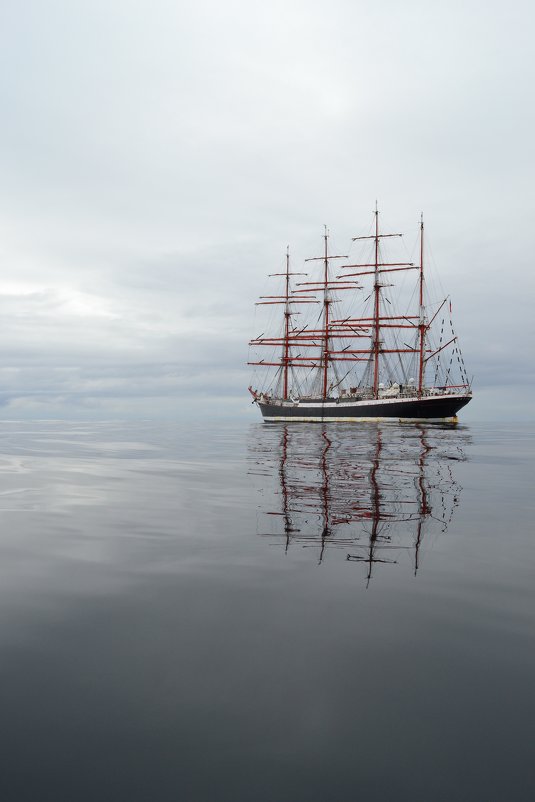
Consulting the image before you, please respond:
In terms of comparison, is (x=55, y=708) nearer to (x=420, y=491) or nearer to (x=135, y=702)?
(x=135, y=702)

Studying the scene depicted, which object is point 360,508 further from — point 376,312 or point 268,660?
point 376,312

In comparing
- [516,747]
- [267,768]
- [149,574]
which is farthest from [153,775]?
[149,574]

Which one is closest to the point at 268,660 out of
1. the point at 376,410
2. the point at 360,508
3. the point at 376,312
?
the point at 360,508

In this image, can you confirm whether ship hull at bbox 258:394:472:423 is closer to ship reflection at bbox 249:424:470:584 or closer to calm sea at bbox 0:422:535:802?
ship reflection at bbox 249:424:470:584

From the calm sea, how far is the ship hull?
8584cm

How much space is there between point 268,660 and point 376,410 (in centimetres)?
9704

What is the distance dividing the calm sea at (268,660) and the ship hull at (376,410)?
85.8 meters

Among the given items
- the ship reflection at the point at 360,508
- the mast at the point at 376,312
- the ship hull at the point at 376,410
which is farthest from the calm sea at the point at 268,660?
the mast at the point at 376,312

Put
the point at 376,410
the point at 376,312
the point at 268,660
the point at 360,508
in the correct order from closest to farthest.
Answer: the point at 268,660 < the point at 360,508 < the point at 376,410 < the point at 376,312

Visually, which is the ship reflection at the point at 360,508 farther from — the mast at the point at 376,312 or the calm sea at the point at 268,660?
the mast at the point at 376,312

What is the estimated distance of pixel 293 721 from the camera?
161 inches

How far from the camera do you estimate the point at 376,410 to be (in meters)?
100

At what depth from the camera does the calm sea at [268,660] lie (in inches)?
139

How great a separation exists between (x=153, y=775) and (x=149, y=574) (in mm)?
4466
